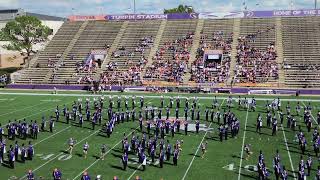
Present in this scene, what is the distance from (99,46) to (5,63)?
14150mm

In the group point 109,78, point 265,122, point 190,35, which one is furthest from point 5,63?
point 265,122

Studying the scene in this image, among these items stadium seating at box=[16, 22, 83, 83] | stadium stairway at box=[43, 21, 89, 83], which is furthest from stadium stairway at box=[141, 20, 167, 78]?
stadium seating at box=[16, 22, 83, 83]

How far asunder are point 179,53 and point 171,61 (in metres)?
1.93

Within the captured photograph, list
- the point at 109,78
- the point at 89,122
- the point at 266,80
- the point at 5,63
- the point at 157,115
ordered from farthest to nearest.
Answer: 1. the point at 5,63
2. the point at 109,78
3. the point at 266,80
4. the point at 157,115
5. the point at 89,122

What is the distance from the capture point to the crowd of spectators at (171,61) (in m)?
49.2

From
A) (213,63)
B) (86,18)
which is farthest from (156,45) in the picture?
(86,18)

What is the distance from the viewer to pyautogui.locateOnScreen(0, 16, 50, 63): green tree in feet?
189

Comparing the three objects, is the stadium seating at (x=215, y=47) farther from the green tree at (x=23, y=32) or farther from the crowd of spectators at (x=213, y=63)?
the green tree at (x=23, y=32)

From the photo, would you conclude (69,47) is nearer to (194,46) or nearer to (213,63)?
(194,46)

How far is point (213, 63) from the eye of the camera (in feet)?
167

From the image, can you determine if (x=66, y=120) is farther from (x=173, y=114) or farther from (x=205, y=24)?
(x=205, y=24)

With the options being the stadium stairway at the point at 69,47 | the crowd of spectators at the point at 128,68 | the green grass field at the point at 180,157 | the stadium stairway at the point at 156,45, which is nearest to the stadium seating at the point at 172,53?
Answer: the stadium stairway at the point at 156,45

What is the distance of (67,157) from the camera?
68.0 ft

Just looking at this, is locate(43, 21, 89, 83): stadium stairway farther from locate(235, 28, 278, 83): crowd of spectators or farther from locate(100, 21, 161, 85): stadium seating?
locate(235, 28, 278, 83): crowd of spectators
